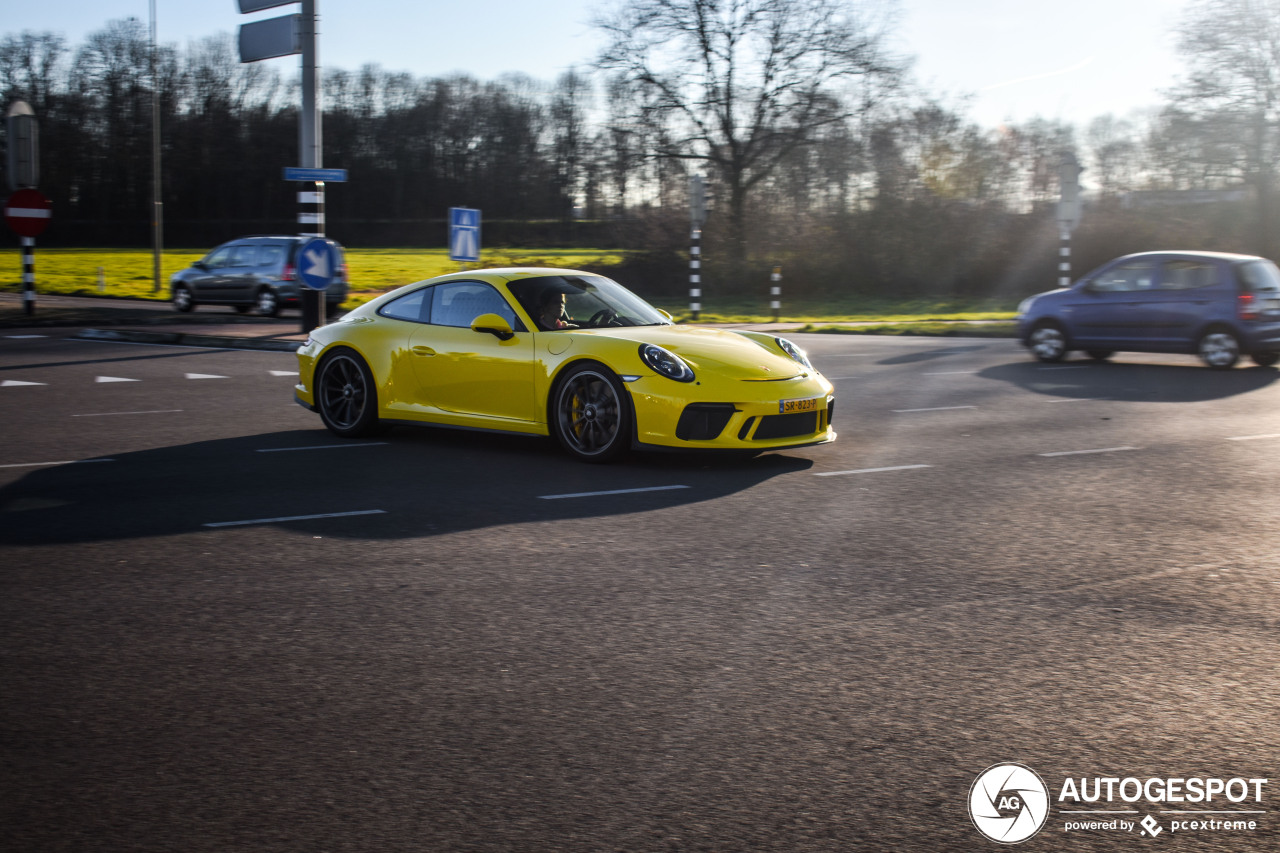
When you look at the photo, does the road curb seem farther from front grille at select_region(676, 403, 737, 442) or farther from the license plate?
the license plate

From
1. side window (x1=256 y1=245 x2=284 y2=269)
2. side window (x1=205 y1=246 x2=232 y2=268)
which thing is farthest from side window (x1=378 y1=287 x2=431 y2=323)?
side window (x1=205 y1=246 x2=232 y2=268)

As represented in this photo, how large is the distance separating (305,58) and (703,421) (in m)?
12.3

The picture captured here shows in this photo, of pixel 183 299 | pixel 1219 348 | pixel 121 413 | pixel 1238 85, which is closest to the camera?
pixel 121 413

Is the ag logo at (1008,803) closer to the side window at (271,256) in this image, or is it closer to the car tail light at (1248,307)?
the car tail light at (1248,307)

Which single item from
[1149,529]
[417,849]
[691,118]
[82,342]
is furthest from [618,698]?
[691,118]

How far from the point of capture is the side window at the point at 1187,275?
15.4 metres

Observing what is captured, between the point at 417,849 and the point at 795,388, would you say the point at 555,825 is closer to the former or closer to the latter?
the point at 417,849

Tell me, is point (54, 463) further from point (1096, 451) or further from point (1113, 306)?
point (1113, 306)

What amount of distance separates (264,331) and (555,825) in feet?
60.9

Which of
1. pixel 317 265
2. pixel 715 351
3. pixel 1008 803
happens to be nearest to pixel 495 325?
pixel 715 351

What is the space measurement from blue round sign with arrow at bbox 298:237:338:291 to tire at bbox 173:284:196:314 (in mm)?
10188

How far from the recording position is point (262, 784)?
3.01m

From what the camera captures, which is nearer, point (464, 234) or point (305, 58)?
point (464, 234)

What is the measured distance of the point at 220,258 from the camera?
83.3 feet
